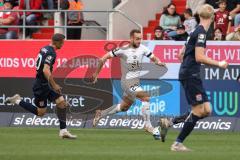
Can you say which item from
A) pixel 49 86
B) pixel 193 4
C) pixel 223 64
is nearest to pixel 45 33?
pixel 193 4

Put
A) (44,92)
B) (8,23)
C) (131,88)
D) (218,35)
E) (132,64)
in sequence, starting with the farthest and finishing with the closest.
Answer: (8,23)
(218,35)
(132,64)
(131,88)
(44,92)

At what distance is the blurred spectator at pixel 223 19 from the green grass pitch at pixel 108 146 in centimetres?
423

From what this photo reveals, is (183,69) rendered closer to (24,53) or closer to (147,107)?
(147,107)

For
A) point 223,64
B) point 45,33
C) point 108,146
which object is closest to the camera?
point 223,64

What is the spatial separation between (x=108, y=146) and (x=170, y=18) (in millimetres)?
9532

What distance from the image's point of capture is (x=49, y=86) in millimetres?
20016

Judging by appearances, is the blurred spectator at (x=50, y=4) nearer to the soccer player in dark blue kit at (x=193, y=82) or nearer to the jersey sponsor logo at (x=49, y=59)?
the jersey sponsor logo at (x=49, y=59)

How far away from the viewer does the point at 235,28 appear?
81.2ft

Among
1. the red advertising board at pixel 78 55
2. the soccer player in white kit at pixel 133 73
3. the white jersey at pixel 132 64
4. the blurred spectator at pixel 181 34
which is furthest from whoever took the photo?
the blurred spectator at pixel 181 34

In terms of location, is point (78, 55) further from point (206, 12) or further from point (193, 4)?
point (206, 12)

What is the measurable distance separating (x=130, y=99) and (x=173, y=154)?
5235 millimetres

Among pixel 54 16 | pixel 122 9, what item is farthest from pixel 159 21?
pixel 54 16

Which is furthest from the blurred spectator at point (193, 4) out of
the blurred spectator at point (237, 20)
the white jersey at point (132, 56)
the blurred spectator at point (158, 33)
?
Answer: the white jersey at point (132, 56)

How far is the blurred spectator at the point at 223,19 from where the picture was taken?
25.4 m
